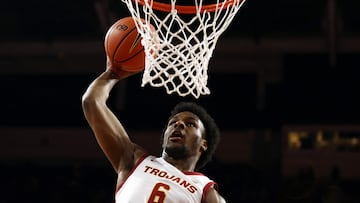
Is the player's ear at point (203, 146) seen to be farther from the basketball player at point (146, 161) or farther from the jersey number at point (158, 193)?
the jersey number at point (158, 193)

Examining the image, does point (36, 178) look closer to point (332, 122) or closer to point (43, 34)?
point (43, 34)

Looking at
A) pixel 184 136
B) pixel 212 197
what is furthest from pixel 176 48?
pixel 212 197

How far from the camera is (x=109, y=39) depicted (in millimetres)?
3033

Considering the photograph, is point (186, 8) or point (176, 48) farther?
point (186, 8)

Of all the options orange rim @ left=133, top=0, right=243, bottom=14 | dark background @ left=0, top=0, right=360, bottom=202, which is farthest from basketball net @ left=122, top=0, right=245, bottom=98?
dark background @ left=0, top=0, right=360, bottom=202

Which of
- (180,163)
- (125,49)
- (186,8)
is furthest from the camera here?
(186,8)

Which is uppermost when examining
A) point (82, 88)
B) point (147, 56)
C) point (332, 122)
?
point (147, 56)

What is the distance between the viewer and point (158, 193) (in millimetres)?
2822

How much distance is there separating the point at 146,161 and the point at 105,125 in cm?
28

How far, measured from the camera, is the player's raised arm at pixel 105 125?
287 cm

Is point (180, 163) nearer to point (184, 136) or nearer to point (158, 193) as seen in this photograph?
point (184, 136)

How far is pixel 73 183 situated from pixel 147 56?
17.4 ft

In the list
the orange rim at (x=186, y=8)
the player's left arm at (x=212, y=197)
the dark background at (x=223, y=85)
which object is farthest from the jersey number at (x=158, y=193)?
the dark background at (x=223, y=85)

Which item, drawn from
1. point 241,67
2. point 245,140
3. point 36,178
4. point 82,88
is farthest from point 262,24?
point 36,178
